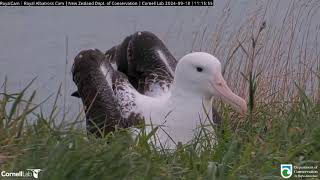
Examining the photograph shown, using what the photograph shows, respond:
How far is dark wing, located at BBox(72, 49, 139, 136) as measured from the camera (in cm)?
488

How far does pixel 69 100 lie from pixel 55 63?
4.00 feet

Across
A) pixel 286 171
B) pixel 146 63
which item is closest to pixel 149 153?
pixel 286 171

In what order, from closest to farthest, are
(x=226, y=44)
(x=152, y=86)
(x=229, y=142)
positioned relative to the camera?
(x=229, y=142)
(x=152, y=86)
(x=226, y=44)

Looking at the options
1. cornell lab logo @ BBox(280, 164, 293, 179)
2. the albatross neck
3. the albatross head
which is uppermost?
the albatross head

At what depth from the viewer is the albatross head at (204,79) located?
187 inches

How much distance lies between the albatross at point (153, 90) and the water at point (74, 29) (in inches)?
65.9

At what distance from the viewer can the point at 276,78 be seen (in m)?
6.28

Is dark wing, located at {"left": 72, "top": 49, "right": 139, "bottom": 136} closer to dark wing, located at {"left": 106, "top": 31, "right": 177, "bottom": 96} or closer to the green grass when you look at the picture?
dark wing, located at {"left": 106, "top": 31, "right": 177, "bottom": 96}

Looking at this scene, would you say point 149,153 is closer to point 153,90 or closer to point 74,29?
point 153,90

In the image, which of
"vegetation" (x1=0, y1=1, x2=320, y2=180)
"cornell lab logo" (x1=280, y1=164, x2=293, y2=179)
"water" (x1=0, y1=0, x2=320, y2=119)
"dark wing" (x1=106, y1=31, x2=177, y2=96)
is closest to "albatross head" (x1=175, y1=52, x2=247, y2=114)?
"vegetation" (x1=0, y1=1, x2=320, y2=180)

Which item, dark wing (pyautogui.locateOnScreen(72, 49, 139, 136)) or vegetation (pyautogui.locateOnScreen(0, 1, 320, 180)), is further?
dark wing (pyautogui.locateOnScreen(72, 49, 139, 136))

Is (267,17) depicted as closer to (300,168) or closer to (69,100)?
(69,100)

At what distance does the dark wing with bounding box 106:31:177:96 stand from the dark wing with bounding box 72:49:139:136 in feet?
0.78

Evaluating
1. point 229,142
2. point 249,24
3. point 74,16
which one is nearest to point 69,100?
point 249,24
